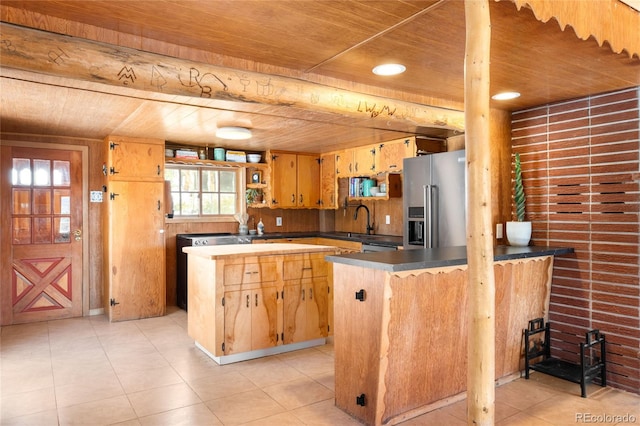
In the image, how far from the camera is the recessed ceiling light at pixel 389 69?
2.81m

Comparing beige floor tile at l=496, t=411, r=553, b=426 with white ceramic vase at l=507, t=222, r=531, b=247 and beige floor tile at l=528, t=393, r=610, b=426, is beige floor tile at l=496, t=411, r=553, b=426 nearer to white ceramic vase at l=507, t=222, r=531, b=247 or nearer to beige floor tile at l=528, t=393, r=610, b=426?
beige floor tile at l=528, t=393, r=610, b=426

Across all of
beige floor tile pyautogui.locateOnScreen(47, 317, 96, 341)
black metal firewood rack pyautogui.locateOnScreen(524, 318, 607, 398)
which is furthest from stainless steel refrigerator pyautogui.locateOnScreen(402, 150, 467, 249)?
beige floor tile pyautogui.locateOnScreen(47, 317, 96, 341)

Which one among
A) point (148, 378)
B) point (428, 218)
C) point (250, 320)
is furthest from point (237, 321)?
point (428, 218)

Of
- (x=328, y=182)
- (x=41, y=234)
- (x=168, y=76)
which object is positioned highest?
(x=168, y=76)

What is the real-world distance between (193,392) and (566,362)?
299 centimetres

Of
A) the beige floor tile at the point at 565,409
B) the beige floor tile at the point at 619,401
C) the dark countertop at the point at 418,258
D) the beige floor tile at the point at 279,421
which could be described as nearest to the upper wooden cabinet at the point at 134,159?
the dark countertop at the point at 418,258

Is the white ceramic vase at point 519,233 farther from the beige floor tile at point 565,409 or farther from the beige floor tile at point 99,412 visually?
the beige floor tile at point 99,412

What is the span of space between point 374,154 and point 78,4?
4170 mm

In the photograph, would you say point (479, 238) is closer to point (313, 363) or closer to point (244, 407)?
point (244, 407)

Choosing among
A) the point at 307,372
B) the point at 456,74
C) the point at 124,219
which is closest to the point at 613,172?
the point at 456,74

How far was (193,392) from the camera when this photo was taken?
3094mm

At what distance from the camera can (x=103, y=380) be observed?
3309mm

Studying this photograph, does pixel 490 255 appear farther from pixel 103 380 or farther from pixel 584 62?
pixel 103 380

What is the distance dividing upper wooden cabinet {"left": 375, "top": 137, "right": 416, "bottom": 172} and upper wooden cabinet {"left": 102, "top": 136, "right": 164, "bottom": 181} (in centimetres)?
277
